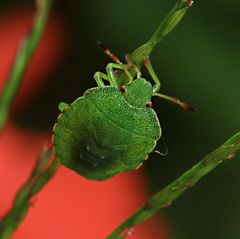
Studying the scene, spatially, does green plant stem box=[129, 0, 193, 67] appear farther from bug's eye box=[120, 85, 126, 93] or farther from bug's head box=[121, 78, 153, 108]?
bug's head box=[121, 78, 153, 108]

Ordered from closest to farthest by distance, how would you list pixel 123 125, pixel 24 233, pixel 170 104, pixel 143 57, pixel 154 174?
pixel 143 57 → pixel 123 125 → pixel 24 233 → pixel 170 104 → pixel 154 174

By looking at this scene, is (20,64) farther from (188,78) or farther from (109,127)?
(188,78)

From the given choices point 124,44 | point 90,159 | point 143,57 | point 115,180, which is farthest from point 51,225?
point 143,57

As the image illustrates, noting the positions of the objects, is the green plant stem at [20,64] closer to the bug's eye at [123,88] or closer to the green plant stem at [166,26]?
the bug's eye at [123,88]

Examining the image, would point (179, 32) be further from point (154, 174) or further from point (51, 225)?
point (51, 225)

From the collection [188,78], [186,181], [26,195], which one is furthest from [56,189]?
[186,181]

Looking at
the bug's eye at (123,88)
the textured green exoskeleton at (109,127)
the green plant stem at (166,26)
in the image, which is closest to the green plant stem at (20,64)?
the textured green exoskeleton at (109,127)
